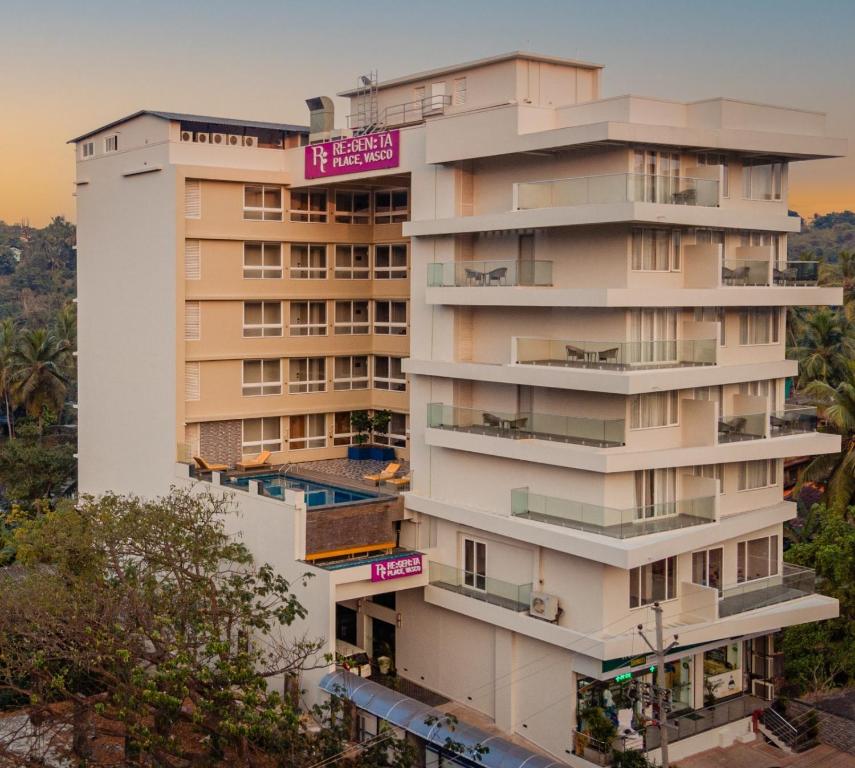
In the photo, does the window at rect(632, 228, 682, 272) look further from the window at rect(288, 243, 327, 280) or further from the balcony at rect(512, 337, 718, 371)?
the window at rect(288, 243, 327, 280)

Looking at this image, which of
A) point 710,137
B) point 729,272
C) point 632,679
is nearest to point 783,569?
point 632,679

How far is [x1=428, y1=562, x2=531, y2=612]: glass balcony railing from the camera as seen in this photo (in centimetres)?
2684

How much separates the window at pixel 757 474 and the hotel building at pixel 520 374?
0.20 ft

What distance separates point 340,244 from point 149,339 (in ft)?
20.5

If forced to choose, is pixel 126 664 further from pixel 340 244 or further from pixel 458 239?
pixel 340 244

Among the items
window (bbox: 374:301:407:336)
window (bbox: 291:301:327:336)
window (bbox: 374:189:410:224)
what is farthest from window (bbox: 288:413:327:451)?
window (bbox: 374:189:410:224)

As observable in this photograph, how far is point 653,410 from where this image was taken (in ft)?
85.9

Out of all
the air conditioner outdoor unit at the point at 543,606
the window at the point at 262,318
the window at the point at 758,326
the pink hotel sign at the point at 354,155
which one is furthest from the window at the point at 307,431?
the window at the point at 758,326

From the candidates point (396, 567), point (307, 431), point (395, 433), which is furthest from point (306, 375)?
point (396, 567)

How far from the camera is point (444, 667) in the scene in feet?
95.9

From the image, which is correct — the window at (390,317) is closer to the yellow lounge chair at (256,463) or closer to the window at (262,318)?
the window at (262,318)

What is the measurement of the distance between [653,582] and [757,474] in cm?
446

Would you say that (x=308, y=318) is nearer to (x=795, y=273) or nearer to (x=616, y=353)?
(x=616, y=353)

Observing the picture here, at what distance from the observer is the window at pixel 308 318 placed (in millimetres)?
35062
